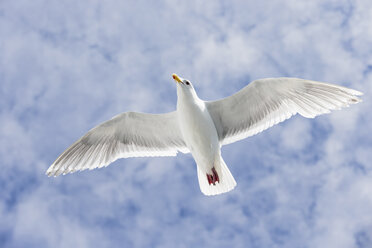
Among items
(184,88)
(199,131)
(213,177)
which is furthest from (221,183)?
(184,88)

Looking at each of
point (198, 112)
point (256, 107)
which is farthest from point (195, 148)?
point (256, 107)

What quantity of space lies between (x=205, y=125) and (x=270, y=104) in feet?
3.84

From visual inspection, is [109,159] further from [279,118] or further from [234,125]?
[279,118]

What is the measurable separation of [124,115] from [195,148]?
1.38 meters

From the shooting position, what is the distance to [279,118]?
7984 millimetres

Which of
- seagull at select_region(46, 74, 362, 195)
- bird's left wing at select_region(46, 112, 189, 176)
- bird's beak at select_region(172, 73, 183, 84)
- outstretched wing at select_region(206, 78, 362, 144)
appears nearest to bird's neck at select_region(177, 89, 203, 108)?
seagull at select_region(46, 74, 362, 195)

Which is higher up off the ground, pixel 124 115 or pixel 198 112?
pixel 124 115

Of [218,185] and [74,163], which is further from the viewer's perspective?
[74,163]

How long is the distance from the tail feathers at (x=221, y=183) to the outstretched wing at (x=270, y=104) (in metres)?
0.55

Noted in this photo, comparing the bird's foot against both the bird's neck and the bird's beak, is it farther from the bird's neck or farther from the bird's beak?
the bird's beak

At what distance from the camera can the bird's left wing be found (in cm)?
847

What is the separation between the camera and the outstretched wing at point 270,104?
7766mm

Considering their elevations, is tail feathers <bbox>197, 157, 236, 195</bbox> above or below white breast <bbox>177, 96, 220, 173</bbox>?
below

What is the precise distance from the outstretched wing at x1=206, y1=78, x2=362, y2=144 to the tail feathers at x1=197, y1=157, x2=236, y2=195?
0.55 m
